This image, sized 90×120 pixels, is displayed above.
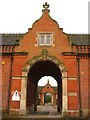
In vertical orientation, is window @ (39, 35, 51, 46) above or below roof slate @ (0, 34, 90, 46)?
below

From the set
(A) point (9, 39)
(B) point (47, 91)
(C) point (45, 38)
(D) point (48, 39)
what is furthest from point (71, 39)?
(B) point (47, 91)

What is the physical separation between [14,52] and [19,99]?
5.59 metres

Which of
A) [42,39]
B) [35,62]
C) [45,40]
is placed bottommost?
[35,62]

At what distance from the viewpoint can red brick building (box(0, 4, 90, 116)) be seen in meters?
16.3

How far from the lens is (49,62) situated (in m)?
17.9

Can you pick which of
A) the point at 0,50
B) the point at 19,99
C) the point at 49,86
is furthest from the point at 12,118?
the point at 49,86

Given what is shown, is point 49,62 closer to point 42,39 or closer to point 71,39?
point 42,39

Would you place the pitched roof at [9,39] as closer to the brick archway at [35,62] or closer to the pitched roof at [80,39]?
the brick archway at [35,62]

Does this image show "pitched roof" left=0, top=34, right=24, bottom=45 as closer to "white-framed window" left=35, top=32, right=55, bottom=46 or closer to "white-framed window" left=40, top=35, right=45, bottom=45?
"white-framed window" left=35, top=32, right=55, bottom=46

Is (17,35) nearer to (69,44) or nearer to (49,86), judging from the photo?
(69,44)

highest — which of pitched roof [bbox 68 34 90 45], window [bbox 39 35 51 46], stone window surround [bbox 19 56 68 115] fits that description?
pitched roof [bbox 68 34 90 45]

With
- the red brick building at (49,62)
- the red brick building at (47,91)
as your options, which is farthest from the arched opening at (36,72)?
the red brick building at (47,91)

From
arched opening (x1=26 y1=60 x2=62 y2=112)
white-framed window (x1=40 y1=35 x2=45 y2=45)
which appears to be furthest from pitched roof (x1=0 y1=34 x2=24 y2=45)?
arched opening (x1=26 y1=60 x2=62 y2=112)

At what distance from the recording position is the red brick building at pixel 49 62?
16298 mm
